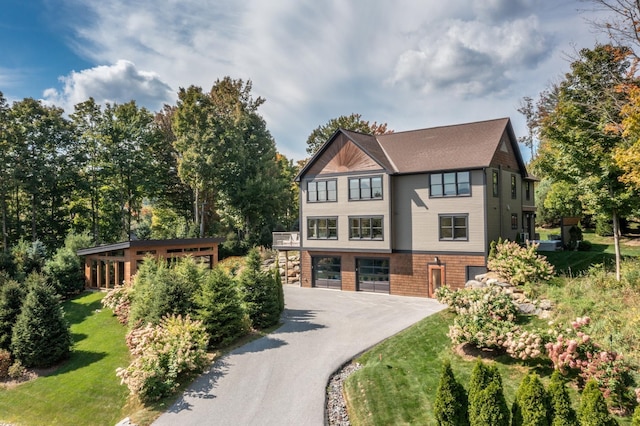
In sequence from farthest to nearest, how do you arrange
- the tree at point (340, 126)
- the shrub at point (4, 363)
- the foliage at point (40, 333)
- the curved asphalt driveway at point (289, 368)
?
the tree at point (340, 126), the foliage at point (40, 333), the shrub at point (4, 363), the curved asphalt driveway at point (289, 368)

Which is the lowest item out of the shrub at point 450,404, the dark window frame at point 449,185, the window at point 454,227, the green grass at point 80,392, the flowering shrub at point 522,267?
the green grass at point 80,392

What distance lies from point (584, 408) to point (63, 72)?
21967 millimetres

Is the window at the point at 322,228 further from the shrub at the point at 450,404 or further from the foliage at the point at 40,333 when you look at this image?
the shrub at the point at 450,404

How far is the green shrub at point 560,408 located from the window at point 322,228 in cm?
1862

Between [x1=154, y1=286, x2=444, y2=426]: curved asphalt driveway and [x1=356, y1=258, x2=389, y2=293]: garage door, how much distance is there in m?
3.98

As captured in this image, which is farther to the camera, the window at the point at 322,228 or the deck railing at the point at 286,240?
the deck railing at the point at 286,240

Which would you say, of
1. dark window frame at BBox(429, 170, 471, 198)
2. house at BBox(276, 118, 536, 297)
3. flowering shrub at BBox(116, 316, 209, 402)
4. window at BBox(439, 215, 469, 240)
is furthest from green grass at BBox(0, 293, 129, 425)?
dark window frame at BBox(429, 170, 471, 198)

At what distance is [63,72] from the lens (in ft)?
57.1

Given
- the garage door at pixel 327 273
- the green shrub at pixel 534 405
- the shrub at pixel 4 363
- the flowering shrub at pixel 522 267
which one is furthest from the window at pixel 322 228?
the green shrub at pixel 534 405

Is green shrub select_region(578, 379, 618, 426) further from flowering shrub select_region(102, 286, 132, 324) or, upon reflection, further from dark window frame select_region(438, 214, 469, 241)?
flowering shrub select_region(102, 286, 132, 324)

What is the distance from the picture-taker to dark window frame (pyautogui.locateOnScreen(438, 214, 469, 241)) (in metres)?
21.4

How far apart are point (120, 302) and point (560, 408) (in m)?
18.9

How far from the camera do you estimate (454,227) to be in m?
21.8

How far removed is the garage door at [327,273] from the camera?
84.6 feet
